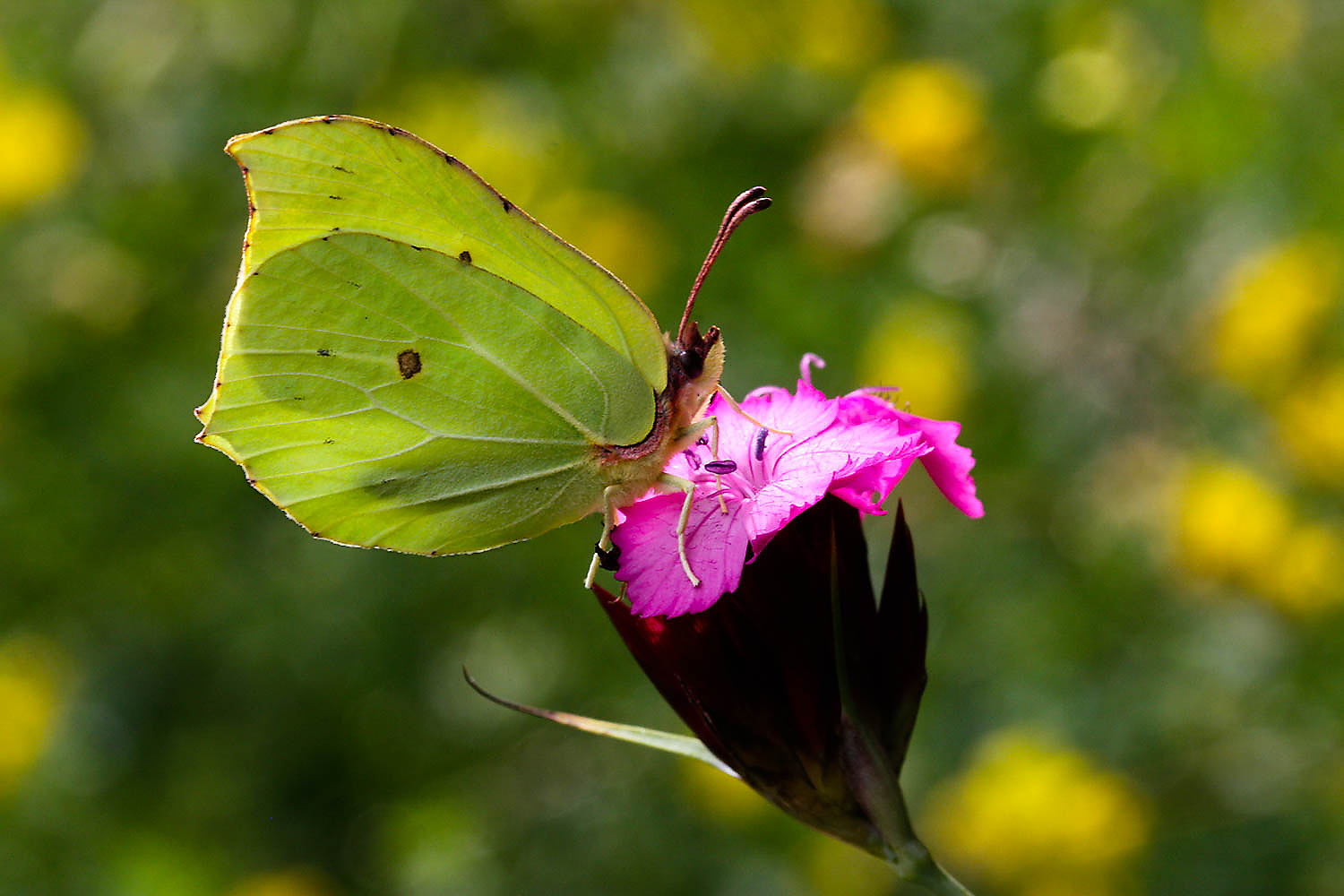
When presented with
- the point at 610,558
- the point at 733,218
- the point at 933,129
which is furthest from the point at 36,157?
the point at 610,558

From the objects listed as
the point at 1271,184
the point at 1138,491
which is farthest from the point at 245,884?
the point at 1271,184

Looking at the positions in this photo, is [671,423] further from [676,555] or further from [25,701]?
[25,701]

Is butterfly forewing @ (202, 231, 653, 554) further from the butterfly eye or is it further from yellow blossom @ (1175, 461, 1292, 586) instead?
yellow blossom @ (1175, 461, 1292, 586)

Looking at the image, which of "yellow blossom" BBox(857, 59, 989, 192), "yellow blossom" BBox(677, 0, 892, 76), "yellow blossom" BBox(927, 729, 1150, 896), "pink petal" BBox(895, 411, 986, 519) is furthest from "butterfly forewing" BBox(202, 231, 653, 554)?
"yellow blossom" BBox(677, 0, 892, 76)

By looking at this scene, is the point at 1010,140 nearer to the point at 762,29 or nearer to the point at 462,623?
the point at 762,29

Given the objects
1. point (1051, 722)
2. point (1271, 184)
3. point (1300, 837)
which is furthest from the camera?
point (1271, 184)

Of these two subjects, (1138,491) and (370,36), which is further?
(370,36)

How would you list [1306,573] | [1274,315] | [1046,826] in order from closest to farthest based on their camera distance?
[1046,826]
[1306,573]
[1274,315]
